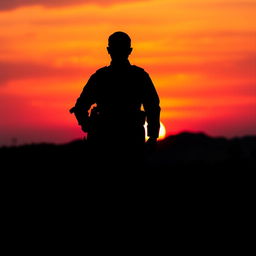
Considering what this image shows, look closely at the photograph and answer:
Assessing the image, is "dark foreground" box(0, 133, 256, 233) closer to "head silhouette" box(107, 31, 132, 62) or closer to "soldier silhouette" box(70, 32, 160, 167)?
"soldier silhouette" box(70, 32, 160, 167)

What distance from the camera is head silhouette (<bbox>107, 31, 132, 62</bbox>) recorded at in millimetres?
13180

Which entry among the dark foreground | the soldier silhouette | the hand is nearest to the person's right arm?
the soldier silhouette

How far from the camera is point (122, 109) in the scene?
13.3m

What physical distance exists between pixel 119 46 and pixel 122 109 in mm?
870

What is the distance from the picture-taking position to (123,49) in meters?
13.2

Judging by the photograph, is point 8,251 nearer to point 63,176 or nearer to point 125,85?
point 125,85

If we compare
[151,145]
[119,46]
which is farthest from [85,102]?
[151,145]

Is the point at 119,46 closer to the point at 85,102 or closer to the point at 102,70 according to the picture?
the point at 102,70

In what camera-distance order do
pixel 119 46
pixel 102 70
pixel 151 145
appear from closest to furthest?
pixel 119 46, pixel 102 70, pixel 151 145

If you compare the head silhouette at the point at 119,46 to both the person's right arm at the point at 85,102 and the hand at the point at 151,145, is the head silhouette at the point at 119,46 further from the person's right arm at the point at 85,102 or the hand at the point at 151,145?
the hand at the point at 151,145

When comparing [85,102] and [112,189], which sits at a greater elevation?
[85,102]

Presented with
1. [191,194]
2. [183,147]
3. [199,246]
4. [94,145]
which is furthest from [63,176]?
[183,147]

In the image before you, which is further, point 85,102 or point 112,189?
point 85,102

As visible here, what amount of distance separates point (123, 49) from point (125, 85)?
499 millimetres
